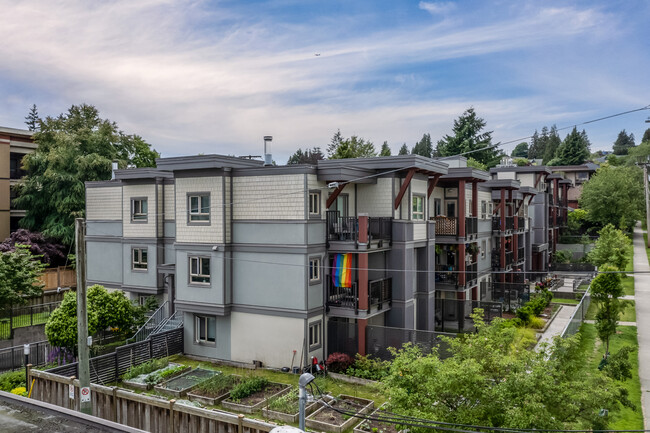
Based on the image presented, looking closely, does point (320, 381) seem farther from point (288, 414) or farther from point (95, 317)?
point (95, 317)

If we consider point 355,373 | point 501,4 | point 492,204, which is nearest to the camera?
point 501,4

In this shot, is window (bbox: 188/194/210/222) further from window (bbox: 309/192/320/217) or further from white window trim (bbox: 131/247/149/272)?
white window trim (bbox: 131/247/149/272)

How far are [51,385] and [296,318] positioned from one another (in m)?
8.61

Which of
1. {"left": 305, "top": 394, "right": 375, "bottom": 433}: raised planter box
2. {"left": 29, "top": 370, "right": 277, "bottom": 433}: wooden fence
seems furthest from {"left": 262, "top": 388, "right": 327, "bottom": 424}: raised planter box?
{"left": 29, "top": 370, "right": 277, "bottom": 433}: wooden fence

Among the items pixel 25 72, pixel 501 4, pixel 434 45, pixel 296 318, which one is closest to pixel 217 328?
pixel 296 318

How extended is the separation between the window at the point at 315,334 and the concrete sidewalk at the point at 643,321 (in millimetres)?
11231

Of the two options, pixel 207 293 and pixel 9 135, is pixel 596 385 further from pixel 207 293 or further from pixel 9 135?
pixel 9 135

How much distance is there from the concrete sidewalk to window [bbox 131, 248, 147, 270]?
22556mm

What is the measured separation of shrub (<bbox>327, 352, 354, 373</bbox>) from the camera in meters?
19.5

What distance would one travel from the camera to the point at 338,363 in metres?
19.6

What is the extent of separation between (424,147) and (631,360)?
107 meters

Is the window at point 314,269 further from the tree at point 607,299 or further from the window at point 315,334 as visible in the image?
the tree at point 607,299

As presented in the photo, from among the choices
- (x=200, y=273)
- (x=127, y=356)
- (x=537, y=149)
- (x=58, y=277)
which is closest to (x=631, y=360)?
(x=200, y=273)

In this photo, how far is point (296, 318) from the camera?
20.0m
